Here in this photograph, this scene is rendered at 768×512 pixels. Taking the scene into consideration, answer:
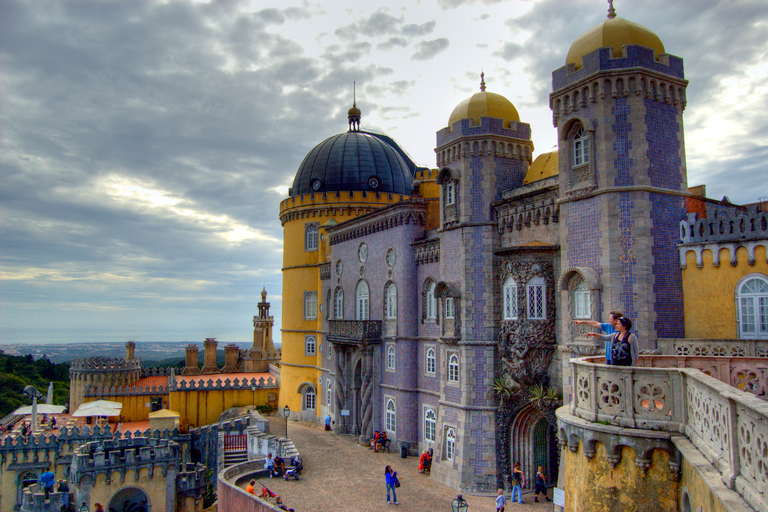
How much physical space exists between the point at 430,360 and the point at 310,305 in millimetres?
14883

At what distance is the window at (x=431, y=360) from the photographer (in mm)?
26203

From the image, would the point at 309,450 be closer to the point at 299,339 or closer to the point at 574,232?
the point at 299,339

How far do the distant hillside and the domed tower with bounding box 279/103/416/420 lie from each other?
3775cm

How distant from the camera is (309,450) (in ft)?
93.1

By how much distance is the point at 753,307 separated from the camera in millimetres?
15094

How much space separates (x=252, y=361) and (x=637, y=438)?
47.8 m

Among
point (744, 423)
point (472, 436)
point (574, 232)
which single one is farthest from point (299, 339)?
point (744, 423)

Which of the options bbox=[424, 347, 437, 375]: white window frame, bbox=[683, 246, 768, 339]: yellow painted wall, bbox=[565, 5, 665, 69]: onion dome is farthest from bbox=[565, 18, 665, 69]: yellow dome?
bbox=[424, 347, 437, 375]: white window frame

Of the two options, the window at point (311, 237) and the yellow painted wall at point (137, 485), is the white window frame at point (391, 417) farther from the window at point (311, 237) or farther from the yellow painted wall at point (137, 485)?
the window at point (311, 237)

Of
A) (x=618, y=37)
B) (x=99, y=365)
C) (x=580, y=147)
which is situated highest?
(x=618, y=37)

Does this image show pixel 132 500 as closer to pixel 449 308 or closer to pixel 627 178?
pixel 449 308

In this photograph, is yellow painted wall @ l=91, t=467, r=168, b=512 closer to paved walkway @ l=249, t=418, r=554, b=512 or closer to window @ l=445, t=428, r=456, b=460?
paved walkway @ l=249, t=418, r=554, b=512

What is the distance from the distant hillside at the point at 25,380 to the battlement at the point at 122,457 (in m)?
35.7

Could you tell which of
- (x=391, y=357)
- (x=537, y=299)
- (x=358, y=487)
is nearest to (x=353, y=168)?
(x=391, y=357)
